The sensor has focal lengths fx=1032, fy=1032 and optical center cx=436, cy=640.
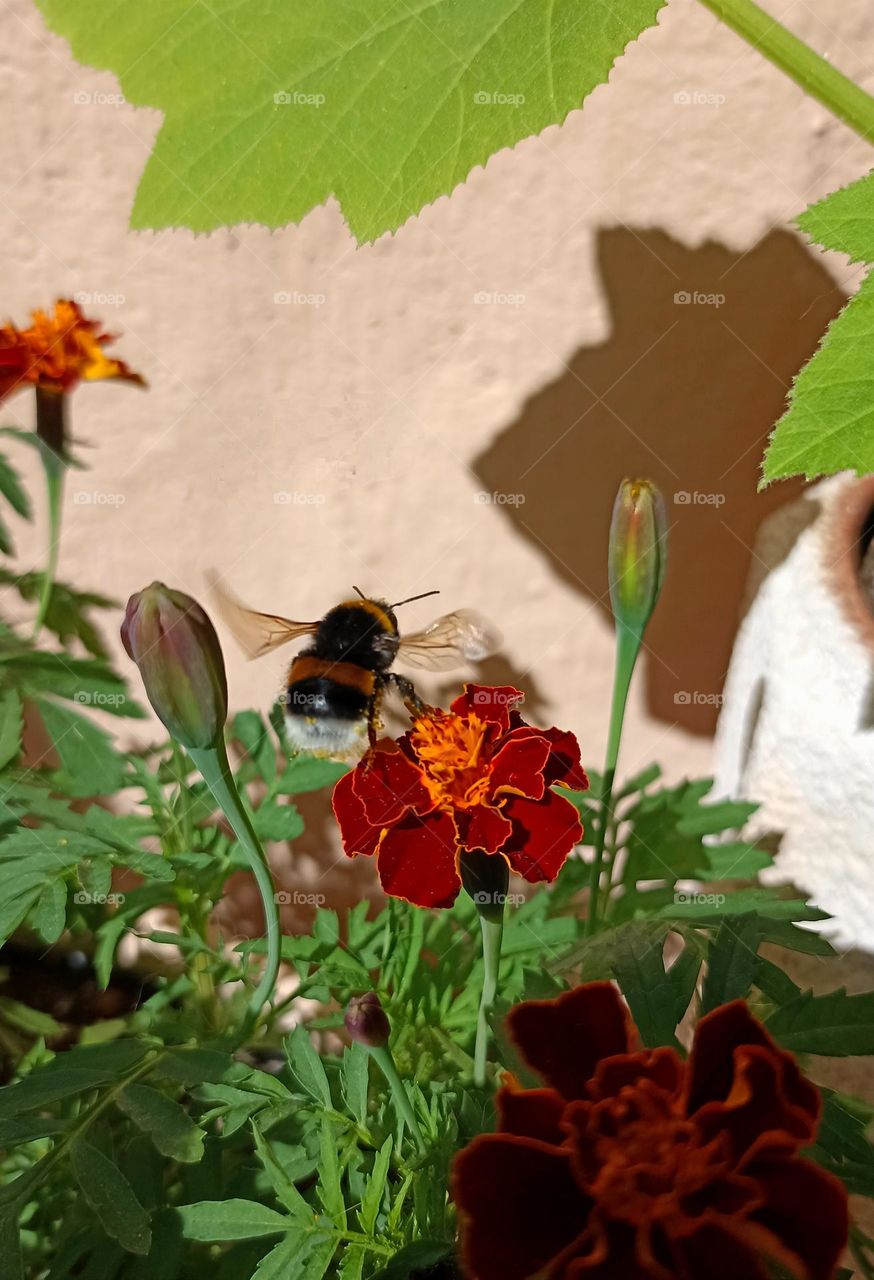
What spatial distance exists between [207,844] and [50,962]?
1.24 ft

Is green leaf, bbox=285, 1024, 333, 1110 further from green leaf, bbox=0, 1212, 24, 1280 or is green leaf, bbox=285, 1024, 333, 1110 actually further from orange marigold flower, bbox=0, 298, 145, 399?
orange marigold flower, bbox=0, 298, 145, 399

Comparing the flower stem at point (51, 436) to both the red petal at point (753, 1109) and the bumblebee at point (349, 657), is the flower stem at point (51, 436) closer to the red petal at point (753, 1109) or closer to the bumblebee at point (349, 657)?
the bumblebee at point (349, 657)

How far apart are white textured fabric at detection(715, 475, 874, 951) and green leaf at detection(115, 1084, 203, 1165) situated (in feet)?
1.15

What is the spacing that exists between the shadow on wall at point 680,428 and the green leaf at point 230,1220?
0.51 m

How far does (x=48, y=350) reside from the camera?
1.95 feet

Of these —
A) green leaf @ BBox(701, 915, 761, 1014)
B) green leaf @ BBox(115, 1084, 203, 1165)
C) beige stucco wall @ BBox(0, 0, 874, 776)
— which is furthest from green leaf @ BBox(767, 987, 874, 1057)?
beige stucco wall @ BBox(0, 0, 874, 776)

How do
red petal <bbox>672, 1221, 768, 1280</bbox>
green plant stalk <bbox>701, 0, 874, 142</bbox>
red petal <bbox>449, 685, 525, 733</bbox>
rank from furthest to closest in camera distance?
red petal <bbox>449, 685, 525, 733</bbox> → green plant stalk <bbox>701, 0, 874, 142</bbox> → red petal <bbox>672, 1221, 768, 1280</bbox>

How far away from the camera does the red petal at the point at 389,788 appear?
0.44 metres

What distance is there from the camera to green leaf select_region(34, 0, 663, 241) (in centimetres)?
33

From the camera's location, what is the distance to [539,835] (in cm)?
44

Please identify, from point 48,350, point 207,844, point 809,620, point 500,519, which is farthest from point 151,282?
point 809,620

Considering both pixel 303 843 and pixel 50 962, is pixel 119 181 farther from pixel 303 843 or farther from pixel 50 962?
pixel 50 962

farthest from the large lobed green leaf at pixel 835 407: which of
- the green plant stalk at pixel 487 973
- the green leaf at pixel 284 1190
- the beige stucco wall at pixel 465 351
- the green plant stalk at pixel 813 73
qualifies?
the beige stucco wall at pixel 465 351

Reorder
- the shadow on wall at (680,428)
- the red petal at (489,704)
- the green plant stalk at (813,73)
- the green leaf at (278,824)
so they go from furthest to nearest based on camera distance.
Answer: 1. the shadow on wall at (680,428)
2. the green leaf at (278,824)
3. the red petal at (489,704)
4. the green plant stalk at (813,73)
